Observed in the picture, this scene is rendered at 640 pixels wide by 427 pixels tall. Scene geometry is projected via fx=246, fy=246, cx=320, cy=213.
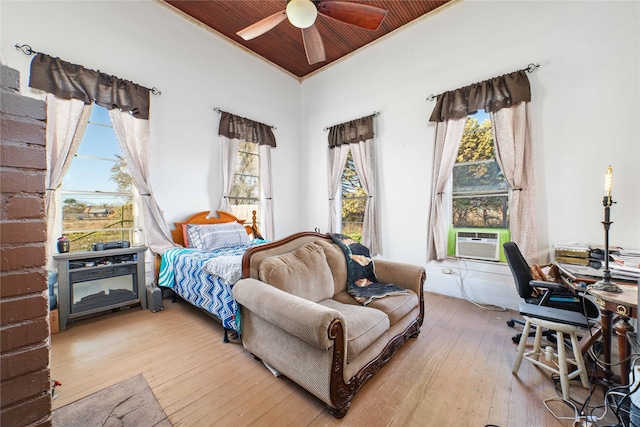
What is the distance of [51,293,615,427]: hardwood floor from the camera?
4.64 feet

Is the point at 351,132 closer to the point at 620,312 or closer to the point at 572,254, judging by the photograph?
the point at 572,254

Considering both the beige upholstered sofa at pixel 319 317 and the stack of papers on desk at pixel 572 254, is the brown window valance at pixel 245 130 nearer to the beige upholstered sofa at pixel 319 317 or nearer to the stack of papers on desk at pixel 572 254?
the beige upholstered sofa at pixel 319 317

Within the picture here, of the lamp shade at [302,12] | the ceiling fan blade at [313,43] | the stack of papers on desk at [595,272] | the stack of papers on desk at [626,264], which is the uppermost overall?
the ceiling fan blade at [313,43]

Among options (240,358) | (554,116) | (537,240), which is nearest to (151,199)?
(240,358)

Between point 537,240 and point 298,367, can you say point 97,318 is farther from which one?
point 537,240

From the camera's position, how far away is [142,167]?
311cm

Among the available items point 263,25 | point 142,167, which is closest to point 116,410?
point 142,167

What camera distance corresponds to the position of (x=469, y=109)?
3.09 metres

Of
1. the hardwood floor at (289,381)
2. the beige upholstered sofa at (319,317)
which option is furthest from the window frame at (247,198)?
the beige upholstered sofa at (319,317)

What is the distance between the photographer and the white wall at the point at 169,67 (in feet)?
8.43

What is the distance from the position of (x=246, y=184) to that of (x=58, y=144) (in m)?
2.34

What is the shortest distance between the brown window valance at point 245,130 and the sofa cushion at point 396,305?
11.1 feet

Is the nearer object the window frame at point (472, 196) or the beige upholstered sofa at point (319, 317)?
the beige upholstered sofa at point (319, 317)

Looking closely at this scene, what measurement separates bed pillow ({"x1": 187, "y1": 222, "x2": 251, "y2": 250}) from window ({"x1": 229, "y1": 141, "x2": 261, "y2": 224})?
2.15 ft
